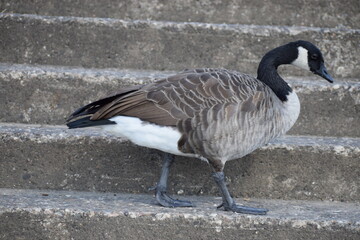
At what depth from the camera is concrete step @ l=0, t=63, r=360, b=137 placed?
4.27 meters

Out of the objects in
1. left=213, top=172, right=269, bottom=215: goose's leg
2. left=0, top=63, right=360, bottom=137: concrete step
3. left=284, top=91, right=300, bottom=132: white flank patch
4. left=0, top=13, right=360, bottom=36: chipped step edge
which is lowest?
left=213, top=172, right=269, bottom=215: goose's leg

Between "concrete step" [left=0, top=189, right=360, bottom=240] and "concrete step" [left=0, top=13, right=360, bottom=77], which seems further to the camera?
"concrete step" [left=0, top=13, right=360, bottom=77]

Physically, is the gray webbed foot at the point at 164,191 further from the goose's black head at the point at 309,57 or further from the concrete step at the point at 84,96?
the goose's black head at the point at 309,57

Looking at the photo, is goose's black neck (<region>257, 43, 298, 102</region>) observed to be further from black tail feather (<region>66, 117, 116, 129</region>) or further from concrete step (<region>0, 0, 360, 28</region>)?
concrete step (<region>0, 0, 360, 28</region>)

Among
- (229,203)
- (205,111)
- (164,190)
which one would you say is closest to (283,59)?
(205,111)

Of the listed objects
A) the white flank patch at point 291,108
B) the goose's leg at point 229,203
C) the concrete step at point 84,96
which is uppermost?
the white flank patch at point 291,108

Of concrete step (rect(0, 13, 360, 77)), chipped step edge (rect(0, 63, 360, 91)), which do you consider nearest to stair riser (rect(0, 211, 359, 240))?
chipped step edge (rect(0, 63, 360, 91))

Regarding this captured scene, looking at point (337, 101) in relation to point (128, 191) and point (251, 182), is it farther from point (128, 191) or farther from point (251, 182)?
point (128, 191)

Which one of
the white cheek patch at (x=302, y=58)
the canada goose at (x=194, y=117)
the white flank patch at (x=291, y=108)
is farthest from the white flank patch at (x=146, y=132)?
the white cheek patch at (x=302, y=58)

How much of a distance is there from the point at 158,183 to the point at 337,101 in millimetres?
1498

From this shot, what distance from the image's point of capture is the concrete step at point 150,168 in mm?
3846

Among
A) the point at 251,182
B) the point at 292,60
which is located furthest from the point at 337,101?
the point at 251,182

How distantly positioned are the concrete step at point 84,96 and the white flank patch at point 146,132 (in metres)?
0.82

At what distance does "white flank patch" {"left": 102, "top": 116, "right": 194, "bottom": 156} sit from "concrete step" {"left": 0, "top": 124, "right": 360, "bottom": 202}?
372 millimetres
